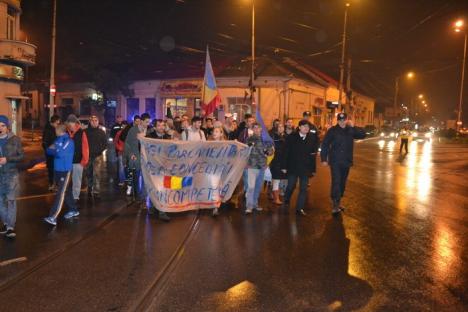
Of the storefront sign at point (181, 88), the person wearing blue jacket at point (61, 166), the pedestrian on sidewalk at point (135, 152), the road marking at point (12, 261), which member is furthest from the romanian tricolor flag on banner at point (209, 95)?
the storefront sign at point (181, 88)

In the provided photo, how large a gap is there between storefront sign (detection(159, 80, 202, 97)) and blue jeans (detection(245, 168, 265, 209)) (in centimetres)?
3125

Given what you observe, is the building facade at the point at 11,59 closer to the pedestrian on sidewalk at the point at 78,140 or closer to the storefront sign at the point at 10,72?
Result: the storefront sign at the point at 10,72

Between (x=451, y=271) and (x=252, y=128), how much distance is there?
451 centimetres

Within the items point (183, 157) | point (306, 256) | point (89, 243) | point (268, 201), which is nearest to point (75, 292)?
point (89, 243)

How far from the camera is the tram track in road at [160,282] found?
427 cm

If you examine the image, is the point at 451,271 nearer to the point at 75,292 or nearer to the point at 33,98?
the point at 75,292

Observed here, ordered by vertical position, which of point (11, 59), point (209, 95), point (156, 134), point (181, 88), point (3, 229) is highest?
point (181, 88)

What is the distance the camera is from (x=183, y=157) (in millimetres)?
8188

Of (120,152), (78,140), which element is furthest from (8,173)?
(120,152)

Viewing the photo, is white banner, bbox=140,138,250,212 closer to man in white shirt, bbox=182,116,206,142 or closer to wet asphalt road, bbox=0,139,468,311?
wet asphalt road, bbox=0,139,468,311

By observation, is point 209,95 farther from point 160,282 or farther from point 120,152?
point 160,282

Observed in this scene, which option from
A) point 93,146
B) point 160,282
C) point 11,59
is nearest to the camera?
point 160,282

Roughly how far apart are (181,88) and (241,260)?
3551 cm

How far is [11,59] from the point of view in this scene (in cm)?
2320
